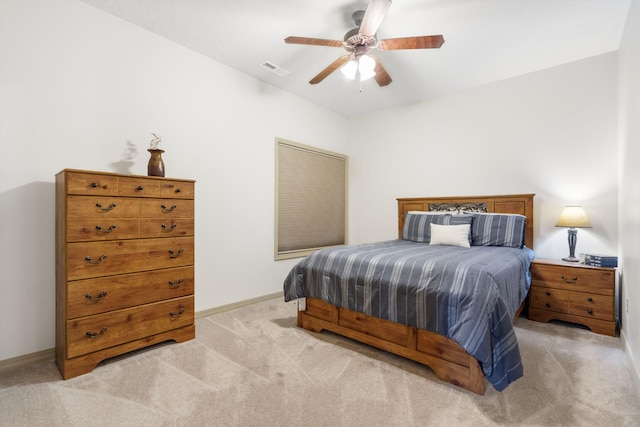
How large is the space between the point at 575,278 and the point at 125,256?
3.85 meters

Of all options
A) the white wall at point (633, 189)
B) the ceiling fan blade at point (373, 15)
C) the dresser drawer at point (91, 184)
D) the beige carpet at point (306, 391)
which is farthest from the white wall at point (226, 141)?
the ceiling fan blade at point (373, 15)

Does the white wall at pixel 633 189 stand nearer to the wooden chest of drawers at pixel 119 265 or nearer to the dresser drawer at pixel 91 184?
the wooden chest of drawers at pixel 119 265

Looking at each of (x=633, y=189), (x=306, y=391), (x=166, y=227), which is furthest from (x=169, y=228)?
(x=633, y=189)

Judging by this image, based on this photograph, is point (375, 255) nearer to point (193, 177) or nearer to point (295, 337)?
point (295, 337)

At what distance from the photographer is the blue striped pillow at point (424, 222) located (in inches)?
135

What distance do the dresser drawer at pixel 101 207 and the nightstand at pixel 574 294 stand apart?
144 inches

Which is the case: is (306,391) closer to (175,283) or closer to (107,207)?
(175,283)

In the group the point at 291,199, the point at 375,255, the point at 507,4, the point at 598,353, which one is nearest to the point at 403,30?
the point at 507,4

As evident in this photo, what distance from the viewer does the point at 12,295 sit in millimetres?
2047

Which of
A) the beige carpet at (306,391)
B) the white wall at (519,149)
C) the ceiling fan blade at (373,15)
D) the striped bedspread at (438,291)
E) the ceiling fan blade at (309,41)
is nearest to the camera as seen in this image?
the beige carpet at (306,391)

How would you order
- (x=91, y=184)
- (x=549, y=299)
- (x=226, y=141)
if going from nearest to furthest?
(x=91, y=184) → (x=549, y=299) → (x=226, y=141)

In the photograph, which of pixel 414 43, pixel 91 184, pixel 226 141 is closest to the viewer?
pixel 91 184

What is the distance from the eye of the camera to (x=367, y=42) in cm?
233

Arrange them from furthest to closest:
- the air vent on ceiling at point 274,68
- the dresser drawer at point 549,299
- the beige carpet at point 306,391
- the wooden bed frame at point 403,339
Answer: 1. the air vent on ceiling at point 274,68
2. the dresser drawer at point 549,299
3. the wooden bed frame at point 403,339
4. the beige carpet at point 306,391
